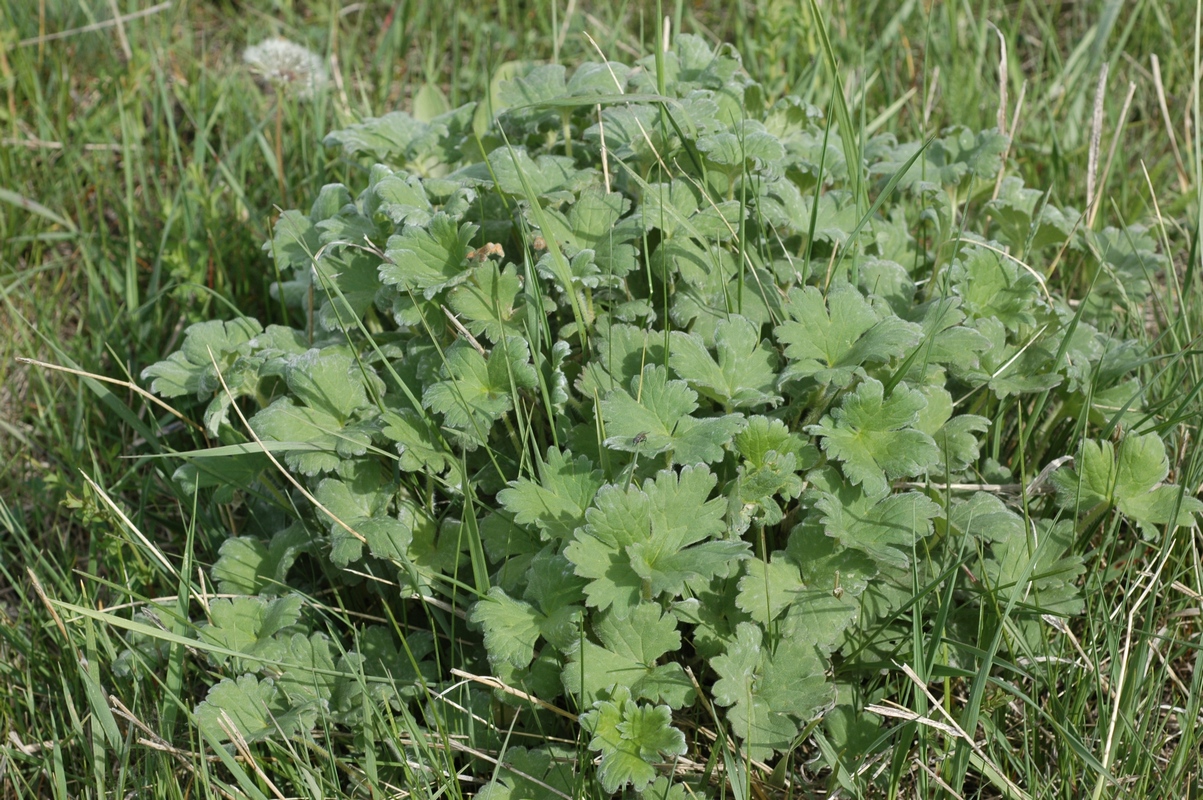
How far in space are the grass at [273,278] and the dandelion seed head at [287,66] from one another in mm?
81

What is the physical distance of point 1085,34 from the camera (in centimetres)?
423

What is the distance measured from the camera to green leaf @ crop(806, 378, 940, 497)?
82.0 inches

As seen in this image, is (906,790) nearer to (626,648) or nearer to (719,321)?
(626,648)

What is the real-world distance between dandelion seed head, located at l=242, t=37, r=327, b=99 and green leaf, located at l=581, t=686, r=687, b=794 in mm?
2779

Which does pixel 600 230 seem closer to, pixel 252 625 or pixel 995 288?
pixel 995 288

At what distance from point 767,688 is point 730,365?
69cm

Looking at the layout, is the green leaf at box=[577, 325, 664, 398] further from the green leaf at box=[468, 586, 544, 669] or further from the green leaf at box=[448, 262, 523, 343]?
the green leaf at box=[468, 586, 544, 669]

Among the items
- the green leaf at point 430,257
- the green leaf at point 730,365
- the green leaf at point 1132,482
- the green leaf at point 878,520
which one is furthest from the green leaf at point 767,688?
the green leaf at point 430,257

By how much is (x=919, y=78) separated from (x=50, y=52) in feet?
11.8

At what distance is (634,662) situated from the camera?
6.91 feet

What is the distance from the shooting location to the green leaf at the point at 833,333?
2162 millimetres

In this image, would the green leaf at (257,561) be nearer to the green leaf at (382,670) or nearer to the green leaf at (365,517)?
the green leaf at (365,517)

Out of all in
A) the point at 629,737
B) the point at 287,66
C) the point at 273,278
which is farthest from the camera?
the point at 287,66

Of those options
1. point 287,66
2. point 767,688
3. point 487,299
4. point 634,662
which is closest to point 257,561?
point 487,299
